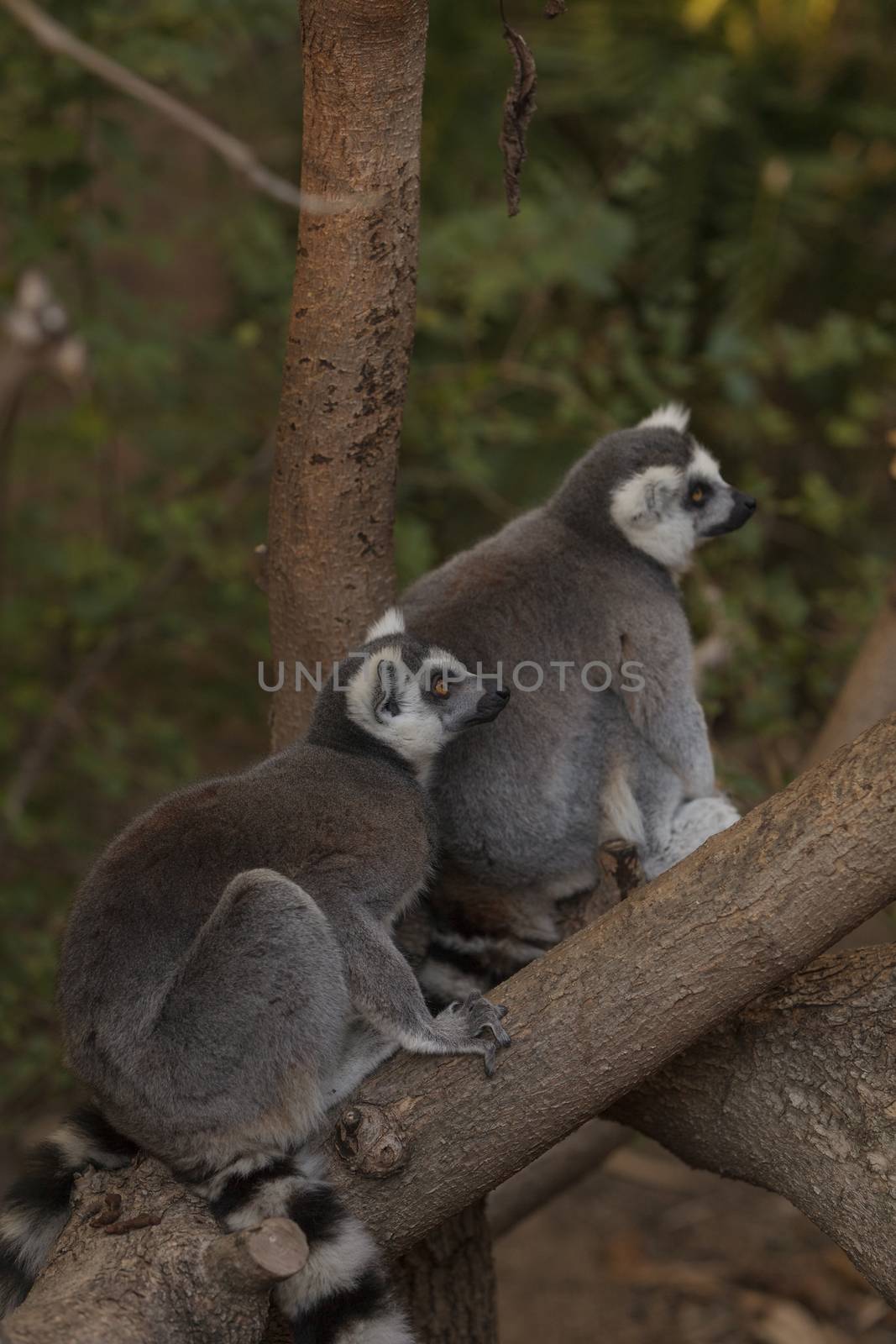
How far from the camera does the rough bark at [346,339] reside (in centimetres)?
311

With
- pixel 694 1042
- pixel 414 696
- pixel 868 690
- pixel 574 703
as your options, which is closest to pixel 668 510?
pixel 574 703

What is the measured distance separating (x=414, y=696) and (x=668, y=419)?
4.69ft

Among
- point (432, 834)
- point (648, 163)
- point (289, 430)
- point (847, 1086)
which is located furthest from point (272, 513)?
point (648, 163)

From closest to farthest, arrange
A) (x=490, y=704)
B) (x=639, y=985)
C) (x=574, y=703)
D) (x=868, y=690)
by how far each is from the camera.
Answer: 1. (x=639, y=985)
2. (x=490, y=704)
3. (x=574, y=703)
4. (x=868, y=690)

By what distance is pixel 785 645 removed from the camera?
5.40 meters

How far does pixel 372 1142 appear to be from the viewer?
9.16 ft

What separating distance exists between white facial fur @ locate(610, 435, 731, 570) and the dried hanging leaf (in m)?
0.94

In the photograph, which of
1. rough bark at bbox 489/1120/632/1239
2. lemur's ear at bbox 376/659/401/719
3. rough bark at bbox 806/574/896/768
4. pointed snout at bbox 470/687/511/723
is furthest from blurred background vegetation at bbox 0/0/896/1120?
lemur's ear at bbox 376/659/401/719

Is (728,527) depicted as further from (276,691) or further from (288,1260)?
(288,1260)

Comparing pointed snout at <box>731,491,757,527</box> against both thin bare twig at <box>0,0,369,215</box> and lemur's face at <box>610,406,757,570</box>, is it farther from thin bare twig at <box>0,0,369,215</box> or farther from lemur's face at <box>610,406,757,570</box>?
thin bare twig at <box>0,0,369,215</box>

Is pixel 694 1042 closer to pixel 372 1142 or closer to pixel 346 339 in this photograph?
pixel 372 1142

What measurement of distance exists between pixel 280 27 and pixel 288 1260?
4.62 metres

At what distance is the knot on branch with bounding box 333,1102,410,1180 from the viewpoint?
9.11 ft

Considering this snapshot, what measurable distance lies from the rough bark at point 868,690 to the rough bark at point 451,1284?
1.98 meters
